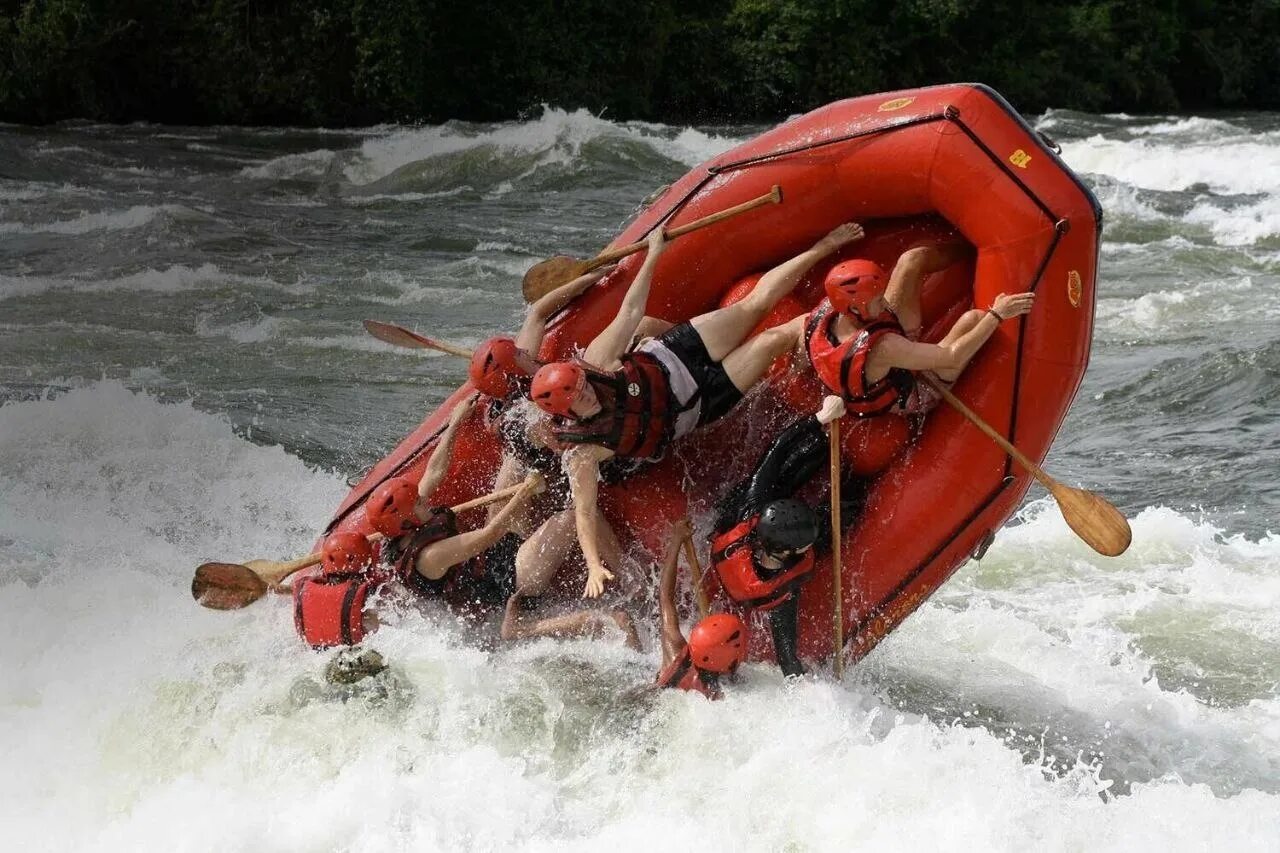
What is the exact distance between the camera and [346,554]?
471 cm

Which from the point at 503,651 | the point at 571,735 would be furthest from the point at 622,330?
the point at 571,735

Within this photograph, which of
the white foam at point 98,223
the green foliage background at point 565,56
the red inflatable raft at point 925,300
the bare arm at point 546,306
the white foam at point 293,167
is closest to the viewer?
the red inflatable raft at point 925,300

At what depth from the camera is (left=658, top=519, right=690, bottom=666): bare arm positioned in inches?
177

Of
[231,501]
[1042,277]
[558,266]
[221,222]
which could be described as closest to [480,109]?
[221,222]

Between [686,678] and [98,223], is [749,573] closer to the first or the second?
[686,678]

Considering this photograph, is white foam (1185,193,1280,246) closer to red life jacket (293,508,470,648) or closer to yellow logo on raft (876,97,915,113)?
yellow logo on raft (876,97,915,113)

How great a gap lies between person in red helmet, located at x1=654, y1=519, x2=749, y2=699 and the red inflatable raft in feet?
0.51

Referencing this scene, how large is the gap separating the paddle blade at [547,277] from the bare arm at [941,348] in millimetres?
1304

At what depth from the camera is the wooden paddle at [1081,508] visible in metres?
4.18

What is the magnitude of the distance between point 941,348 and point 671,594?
1135 mm

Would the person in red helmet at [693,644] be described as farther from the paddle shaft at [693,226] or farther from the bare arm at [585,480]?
the paddle shaft at [693,226]

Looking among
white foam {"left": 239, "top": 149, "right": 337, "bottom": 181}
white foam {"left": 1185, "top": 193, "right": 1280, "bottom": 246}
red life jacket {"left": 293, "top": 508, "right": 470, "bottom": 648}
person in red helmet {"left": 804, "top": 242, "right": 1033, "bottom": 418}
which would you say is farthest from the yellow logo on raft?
white foam {"left": 239, "top": 149, "right": 337, "bottom": 181}

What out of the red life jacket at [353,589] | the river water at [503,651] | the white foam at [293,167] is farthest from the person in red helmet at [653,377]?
the white foam at [293,167]

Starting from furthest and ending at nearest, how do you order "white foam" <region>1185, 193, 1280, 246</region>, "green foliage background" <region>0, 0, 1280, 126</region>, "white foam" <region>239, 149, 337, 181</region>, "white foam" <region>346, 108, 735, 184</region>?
"green foliage background" <region>0, 0, 1280, 126</region> < "white foam" <region>346, 108, 735, 184</region> < "white foam" <region>239, 149, 337, 181</region> < "white foam" <region>1185, 193, 1280, 246</region>
